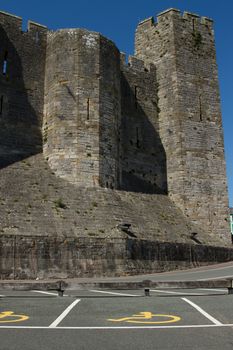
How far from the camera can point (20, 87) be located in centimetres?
2064

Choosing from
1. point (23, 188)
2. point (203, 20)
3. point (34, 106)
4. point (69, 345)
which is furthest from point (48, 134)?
point (69, 345)

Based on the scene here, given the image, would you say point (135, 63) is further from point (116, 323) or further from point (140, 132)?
point (116, 323)

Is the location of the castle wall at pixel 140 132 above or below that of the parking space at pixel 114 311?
above

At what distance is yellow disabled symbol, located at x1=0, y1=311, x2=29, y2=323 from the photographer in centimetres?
555

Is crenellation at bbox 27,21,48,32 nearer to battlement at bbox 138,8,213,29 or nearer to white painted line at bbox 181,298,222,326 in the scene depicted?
battlement at bbox 138,8,213,29

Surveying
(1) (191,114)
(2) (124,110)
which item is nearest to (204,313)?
(2) (124,110)

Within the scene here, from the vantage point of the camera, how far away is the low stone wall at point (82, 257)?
46.0 feet

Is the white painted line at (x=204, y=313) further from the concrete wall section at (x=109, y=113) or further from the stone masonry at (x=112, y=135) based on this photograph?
the concrete wall section at (x=109, y=113)

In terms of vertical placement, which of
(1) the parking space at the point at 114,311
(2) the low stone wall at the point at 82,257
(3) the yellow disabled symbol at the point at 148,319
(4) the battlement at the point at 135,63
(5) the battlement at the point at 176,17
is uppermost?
(5) the battlement at the point at 176,17

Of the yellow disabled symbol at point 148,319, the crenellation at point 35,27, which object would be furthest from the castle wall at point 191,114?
the yellow disabled symbol at point 148,319

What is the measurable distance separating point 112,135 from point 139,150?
125 inches

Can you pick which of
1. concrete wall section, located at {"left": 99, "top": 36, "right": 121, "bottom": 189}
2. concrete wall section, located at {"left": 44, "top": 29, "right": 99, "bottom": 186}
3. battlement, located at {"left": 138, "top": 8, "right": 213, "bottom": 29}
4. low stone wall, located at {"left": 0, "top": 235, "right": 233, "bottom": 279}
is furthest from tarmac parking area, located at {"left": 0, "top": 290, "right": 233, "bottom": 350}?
battlement, located at {"left": 138, "top": 8, "right": 213, "bottom": 29}

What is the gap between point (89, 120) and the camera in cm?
1980

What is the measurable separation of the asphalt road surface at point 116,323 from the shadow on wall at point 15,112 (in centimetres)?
1236
